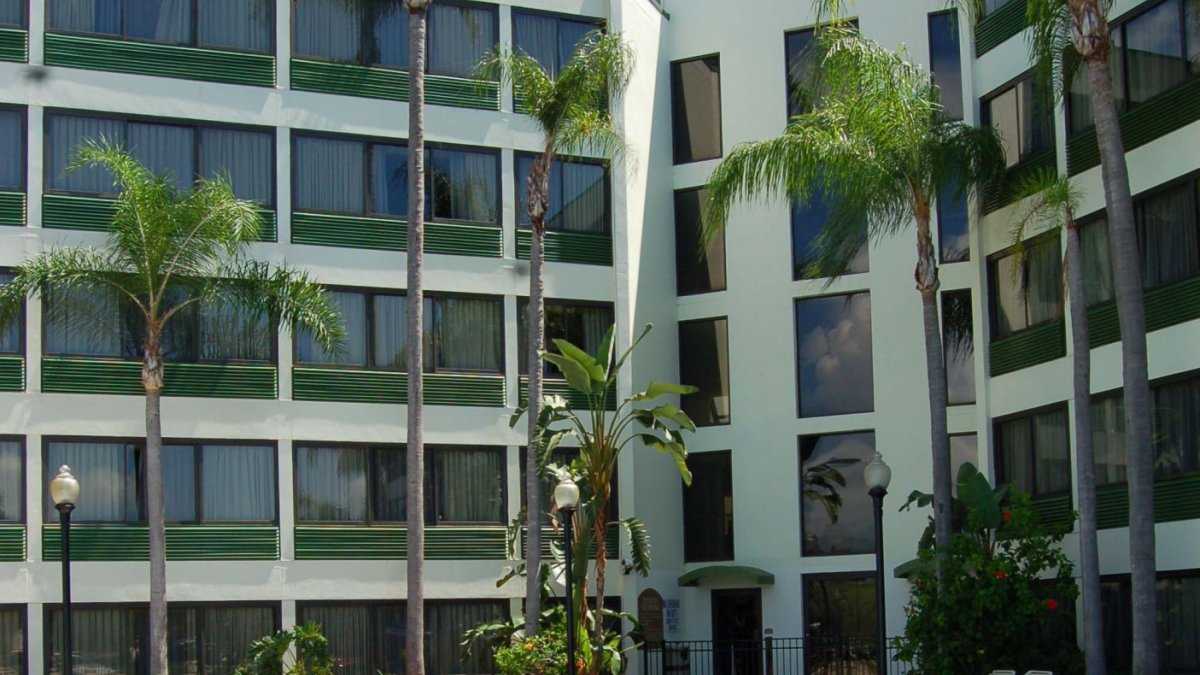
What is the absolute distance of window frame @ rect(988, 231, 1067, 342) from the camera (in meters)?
31.3

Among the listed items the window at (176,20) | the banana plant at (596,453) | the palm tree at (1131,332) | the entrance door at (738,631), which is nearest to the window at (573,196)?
the banana plant at (596,453)

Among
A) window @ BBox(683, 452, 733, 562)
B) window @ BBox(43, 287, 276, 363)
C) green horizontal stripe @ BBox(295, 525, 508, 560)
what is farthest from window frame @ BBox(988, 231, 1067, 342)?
window @ BBox(43, 287, 276, 363)

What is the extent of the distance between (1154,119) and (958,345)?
8.34 metres

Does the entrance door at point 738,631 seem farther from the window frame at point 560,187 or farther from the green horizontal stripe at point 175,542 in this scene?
the green horizontal stripe at point 175,542

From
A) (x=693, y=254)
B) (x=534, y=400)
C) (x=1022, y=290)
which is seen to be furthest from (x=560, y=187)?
(x=1022, y=290)

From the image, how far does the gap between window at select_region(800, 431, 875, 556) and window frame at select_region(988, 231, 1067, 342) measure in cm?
418

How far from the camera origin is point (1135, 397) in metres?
24.7

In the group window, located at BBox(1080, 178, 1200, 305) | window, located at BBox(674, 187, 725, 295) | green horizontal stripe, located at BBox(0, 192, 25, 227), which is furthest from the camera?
window, located at BBox(674, 187, 725, 295)

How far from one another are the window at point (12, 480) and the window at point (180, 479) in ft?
1.60

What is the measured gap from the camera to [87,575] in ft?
108

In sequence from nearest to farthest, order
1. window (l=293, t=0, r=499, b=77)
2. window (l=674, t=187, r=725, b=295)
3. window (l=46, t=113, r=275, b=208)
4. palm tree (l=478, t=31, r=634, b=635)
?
palm tree (l=478, t=31, r=634, b=635)
window (l=46, t=113, r=275, b=208)
window (l=293, t=0, r=499, b=77)
window (l=674, t=187, r=725, b=295)

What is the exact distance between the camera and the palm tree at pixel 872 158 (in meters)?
30.3

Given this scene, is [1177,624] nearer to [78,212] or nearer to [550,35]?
[550,35]

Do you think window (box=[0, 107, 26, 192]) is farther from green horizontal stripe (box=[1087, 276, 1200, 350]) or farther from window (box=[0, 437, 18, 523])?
green horizontal stripe (box=[1087, 276, 1200, 350])
